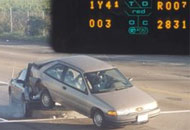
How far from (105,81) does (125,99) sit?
0.99m

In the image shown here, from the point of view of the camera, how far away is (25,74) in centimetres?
1539

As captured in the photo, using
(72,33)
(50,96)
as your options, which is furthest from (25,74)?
(72,33)

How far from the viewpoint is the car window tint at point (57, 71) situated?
45.6 feet

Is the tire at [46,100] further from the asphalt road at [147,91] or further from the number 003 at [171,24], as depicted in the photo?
the number 003 at [171,24]

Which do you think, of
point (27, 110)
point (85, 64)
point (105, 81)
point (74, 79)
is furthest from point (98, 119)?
point (27, 110)

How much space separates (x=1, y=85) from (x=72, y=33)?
17016mm

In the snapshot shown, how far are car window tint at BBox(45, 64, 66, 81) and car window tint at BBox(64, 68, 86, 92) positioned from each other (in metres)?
0.19

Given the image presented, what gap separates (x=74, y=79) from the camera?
13547mm

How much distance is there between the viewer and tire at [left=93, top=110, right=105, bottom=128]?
12.3 m

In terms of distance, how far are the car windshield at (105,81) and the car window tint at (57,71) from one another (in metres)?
0.73

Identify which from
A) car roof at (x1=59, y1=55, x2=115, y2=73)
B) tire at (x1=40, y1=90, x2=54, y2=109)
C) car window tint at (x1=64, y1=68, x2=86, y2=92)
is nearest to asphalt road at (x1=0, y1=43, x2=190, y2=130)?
tire at (x1=40, y1=90, x2=54, y2=109)

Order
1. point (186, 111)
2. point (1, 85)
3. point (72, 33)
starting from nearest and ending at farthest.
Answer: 1. point (72, 33)
2. point (186, 111)
3. point (1, 85)

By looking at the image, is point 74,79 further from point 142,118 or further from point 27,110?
point 142,118

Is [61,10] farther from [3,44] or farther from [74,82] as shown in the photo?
[3,44]
